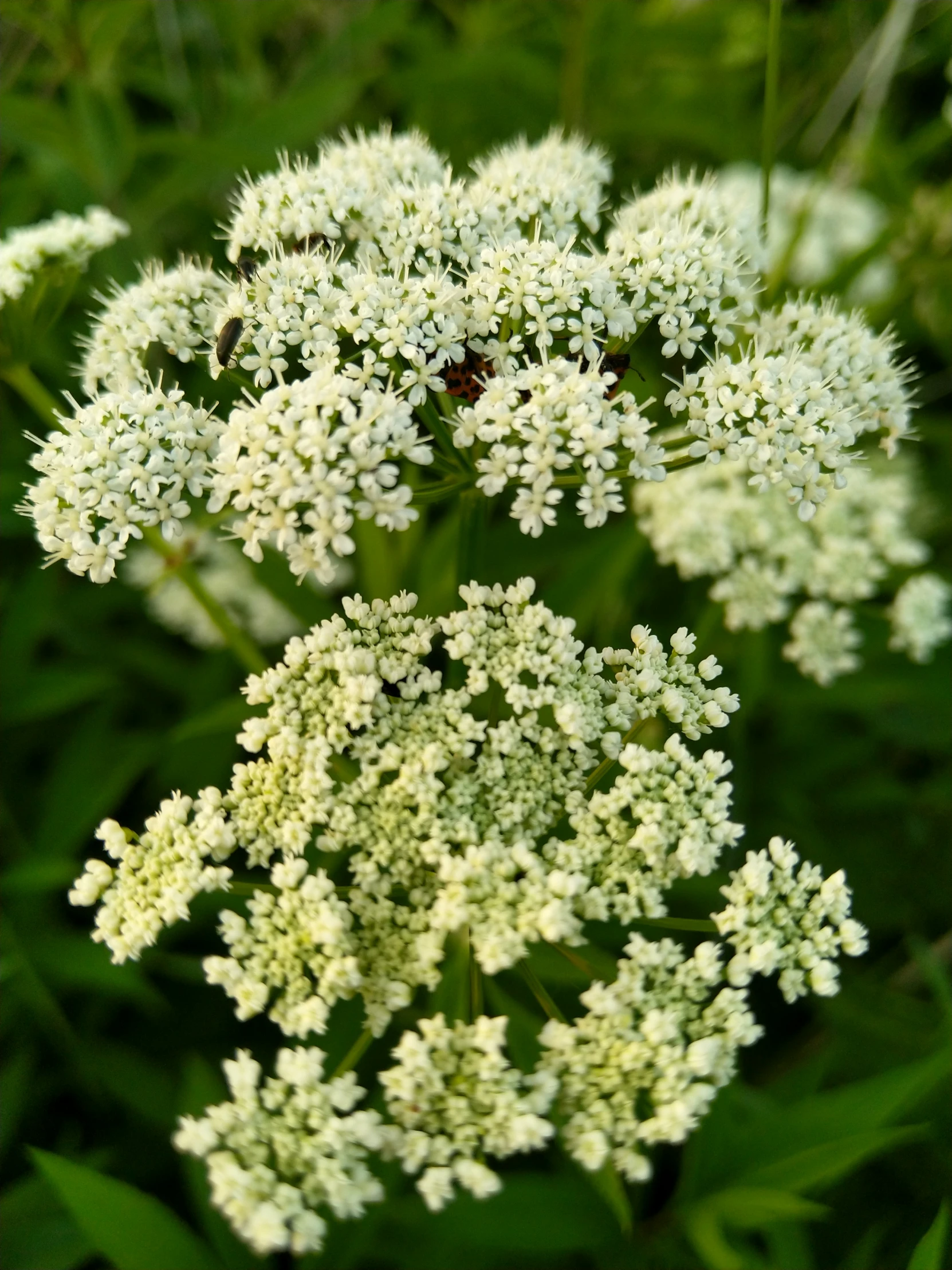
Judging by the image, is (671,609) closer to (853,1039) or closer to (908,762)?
(908,762)

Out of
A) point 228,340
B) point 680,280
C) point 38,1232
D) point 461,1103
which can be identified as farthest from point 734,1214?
point 228,340

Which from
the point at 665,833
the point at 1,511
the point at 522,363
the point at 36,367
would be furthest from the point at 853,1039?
the point at 36,367

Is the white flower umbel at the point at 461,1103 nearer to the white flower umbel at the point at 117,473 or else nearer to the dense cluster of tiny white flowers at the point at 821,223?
the white flower umbel at the point at 117,473

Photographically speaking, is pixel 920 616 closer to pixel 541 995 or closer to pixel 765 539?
pixel 765 539

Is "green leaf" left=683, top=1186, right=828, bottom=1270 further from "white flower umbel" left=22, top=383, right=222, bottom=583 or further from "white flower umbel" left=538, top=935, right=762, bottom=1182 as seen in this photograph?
"white flower umbel" left=22, top=383, right=222, bottom=583

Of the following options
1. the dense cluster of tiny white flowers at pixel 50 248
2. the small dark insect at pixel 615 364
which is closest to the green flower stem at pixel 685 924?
the small dark insect at pixel 615 364
